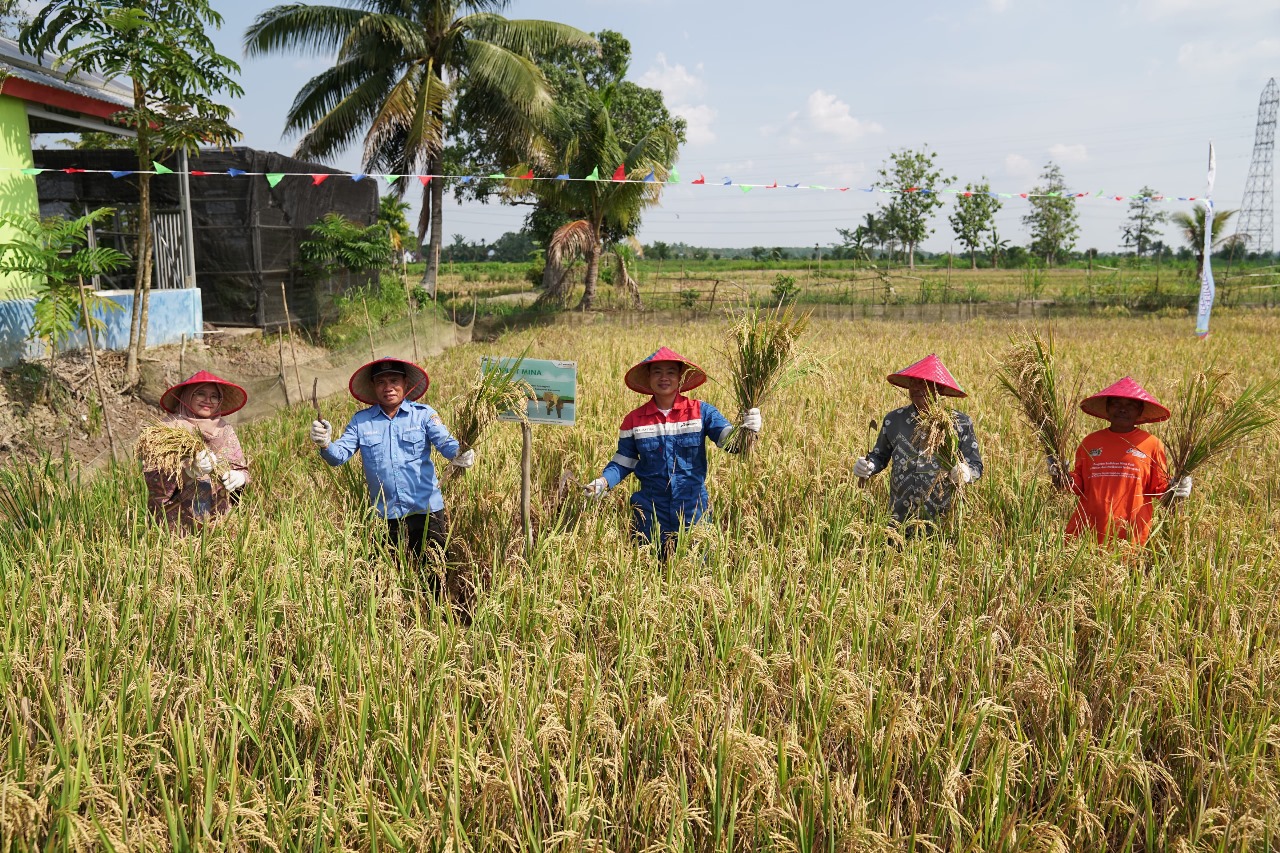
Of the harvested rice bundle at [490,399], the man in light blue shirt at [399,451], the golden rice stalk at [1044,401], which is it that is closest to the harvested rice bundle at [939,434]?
the golden rice stalk at [1044,401]

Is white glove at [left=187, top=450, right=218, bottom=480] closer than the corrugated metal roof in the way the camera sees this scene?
Yes

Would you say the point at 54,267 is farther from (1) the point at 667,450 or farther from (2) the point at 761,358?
(2) the point at 761,358

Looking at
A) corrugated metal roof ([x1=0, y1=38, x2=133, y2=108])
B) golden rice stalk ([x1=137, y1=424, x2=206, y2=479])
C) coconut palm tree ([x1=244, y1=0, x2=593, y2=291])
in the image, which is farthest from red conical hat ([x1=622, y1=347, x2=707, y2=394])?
coconut palm tree ([x1=244, y1=0, x2=593, y2=291])

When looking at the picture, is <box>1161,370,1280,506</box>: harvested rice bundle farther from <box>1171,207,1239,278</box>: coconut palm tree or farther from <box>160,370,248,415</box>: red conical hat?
<box>1171,207,1239,278</box>: coconut palm tree

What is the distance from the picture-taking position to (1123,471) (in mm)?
3811

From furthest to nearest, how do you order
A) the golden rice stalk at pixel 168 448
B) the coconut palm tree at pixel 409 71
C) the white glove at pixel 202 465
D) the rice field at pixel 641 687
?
the coconut palm tree at pixel 409 71, the white glove at pixel 202 465, the golden rice stalk at pixel 168 448, the rice field at pixel 641 687

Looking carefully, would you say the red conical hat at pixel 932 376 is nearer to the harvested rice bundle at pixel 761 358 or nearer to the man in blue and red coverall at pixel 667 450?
the harvested rice bundle at pixel 761 358

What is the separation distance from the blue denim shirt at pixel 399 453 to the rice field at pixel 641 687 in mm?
195

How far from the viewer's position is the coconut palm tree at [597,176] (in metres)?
17.8

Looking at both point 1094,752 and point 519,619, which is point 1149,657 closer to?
point 1094,752

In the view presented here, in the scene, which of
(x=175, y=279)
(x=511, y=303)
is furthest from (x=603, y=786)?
(x=511, y=303)

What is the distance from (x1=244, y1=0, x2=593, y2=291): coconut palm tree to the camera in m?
16.4

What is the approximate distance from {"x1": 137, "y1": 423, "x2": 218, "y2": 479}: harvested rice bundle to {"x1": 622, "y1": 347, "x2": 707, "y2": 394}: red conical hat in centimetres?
190

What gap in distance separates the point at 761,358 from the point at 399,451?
67.5 inches
